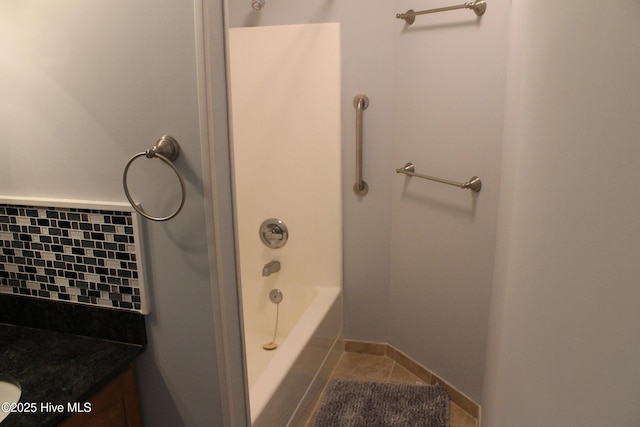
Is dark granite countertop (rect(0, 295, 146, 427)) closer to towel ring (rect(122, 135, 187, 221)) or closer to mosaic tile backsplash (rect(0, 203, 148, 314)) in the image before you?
mosaic tile backsplash (rect(0, 203, 148, 314))

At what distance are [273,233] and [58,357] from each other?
4.66 feet

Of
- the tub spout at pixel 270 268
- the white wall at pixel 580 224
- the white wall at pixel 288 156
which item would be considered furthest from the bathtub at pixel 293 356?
the white wall at pixel 580 224

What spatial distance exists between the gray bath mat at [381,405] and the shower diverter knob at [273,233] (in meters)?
0.78

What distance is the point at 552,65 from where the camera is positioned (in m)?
0.83

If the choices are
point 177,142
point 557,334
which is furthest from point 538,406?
point 177,142

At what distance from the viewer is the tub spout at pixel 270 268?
2.58 m

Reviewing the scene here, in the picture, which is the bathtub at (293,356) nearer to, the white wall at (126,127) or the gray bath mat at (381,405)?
the gray bath mat at (381,405)

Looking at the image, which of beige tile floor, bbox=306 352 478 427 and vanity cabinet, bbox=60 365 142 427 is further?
beige tile floor, bbox=306 352 478 427

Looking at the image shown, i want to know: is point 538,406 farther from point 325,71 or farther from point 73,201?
point 325,71

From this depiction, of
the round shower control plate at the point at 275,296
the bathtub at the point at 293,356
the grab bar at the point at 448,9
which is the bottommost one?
the bathtub at the point at 293,356

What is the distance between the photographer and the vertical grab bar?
7.78 ft

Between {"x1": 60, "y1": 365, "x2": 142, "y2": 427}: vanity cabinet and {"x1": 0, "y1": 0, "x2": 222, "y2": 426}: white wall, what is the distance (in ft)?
0.21

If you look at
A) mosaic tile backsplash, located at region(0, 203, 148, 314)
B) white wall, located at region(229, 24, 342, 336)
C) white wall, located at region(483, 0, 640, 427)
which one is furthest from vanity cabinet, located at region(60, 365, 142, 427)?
white wall, located at region(229, 24, 342, 336)

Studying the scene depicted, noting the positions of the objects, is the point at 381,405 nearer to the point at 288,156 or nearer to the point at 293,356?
the point at 293,356
